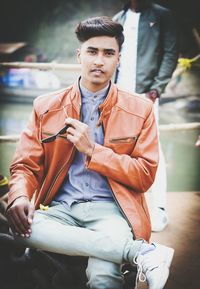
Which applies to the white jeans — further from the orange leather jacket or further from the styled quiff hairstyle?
the styled quiff hairstyle

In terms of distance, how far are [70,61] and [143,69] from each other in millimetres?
1191

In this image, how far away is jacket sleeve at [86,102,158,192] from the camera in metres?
Result: 2.19

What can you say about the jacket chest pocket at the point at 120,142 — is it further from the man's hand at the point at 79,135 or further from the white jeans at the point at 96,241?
the white jeans at the point at 96,241

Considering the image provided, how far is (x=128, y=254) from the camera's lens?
1985mm

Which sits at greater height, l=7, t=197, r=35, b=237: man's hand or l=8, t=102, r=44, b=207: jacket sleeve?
l=8, t=102, r=44, b=207: jacket sleeve

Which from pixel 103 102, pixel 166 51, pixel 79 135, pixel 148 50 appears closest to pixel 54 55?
pixel 148 50

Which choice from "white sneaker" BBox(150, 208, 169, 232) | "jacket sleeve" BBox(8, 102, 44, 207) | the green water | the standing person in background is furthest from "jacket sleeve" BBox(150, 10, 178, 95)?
"jacket sleeve" BBox(8, 102, 44, 207)

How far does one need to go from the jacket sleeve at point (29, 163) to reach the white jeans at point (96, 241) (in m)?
0.16

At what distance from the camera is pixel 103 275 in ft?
6.52

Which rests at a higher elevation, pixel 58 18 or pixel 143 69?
pixel 58 18

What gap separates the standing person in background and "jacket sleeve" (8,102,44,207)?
5.11 feet

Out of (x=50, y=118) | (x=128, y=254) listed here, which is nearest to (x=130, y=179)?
(x=128, y=254)

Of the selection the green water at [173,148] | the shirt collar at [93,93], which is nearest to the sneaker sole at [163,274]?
the shirt collar at [93,93]

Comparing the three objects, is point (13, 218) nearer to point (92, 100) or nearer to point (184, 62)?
point (92, 100)
